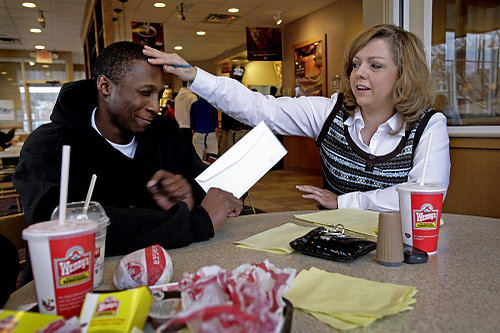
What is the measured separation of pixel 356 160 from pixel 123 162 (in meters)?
0.94

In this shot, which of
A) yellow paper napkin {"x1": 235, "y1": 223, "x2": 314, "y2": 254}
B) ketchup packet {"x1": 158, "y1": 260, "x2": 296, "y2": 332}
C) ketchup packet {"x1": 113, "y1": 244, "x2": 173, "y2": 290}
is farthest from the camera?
yellow paper napkin {"x1": 235, "y1": 223, "x2": 314, "y2": 254}

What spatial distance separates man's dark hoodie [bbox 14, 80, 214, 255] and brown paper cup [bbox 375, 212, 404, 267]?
1.56 ft

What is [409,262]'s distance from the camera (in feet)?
3.00

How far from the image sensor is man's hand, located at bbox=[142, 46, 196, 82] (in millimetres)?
1430

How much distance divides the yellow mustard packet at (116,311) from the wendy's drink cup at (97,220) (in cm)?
22

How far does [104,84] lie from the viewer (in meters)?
1.49

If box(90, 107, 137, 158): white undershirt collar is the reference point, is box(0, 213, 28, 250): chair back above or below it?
below

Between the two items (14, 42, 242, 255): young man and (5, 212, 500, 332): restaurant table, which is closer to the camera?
(5, 212, 500, 332): restaurant table

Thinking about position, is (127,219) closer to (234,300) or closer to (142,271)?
(142,271)

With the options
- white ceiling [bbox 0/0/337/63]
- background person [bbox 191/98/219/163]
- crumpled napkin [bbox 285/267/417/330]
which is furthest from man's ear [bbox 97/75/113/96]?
white ceiling [bbox 0/0/337/63]

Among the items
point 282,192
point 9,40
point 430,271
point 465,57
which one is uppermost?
point 9,40

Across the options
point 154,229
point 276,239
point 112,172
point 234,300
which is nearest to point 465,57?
point 276,239

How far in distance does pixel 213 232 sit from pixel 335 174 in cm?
79

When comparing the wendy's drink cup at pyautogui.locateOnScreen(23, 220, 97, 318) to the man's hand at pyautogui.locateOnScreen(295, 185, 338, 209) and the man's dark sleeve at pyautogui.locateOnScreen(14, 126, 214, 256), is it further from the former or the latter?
the man's hand at pyautogui.locateOnScreen(295, 185, 338, 209)
